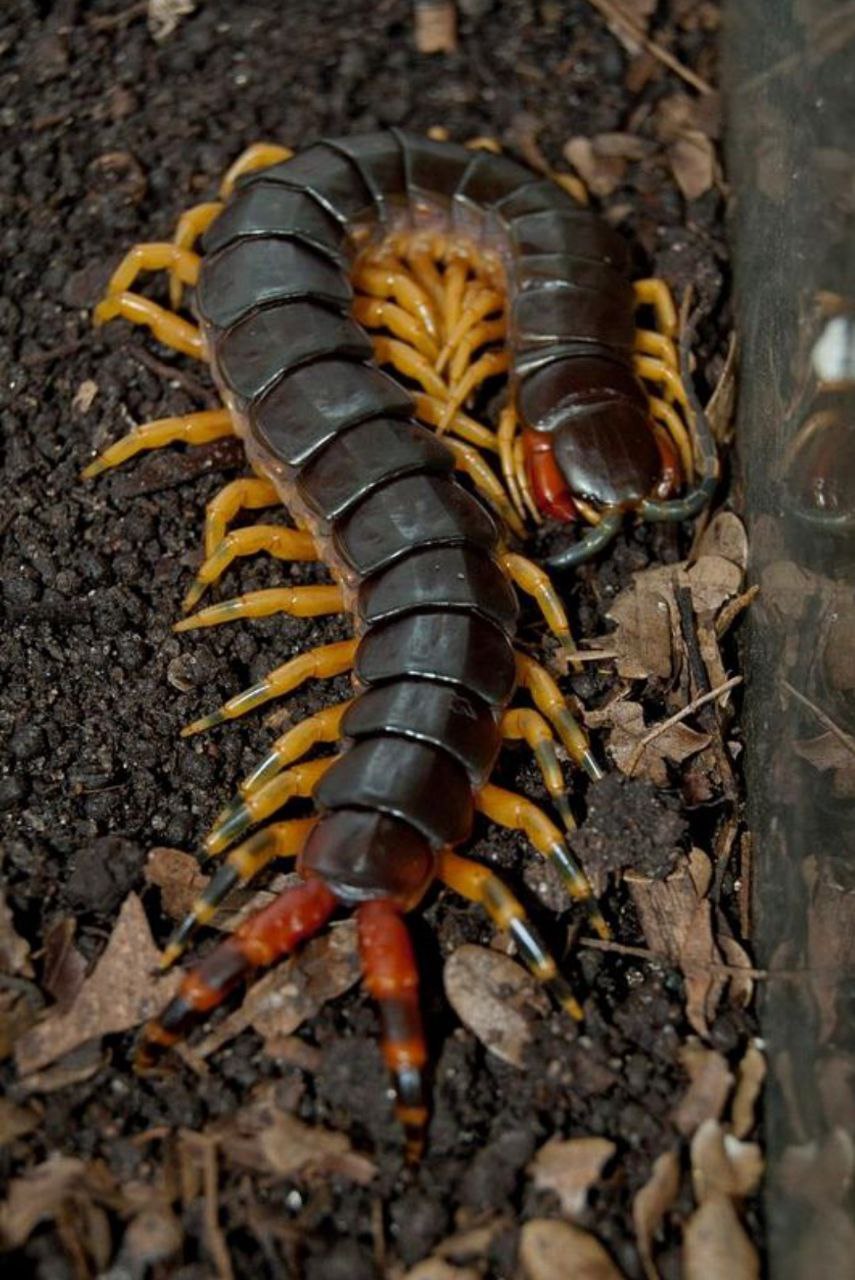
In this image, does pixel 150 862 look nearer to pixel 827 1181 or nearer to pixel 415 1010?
Result: pixel 415 1010

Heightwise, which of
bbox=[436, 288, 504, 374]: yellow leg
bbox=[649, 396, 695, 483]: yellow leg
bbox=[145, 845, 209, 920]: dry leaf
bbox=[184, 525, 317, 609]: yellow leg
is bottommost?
bbox=[649, 396, 695, 483]: yellow leg

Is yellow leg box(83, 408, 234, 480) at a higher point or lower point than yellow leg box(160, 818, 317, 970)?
higher

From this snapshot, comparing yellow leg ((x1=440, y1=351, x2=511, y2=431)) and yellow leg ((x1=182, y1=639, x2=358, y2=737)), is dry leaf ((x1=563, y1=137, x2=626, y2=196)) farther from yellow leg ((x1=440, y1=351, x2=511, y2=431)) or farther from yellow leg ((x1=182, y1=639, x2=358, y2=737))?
yellow leg ((x1=182, y1=639, x2=358, y2=737))

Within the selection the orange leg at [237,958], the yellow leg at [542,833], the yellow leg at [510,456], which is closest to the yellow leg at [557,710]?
the yellow leg at [542,833]

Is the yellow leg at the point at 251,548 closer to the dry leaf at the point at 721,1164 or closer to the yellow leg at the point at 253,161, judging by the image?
the yellow leg at the point at 253,161

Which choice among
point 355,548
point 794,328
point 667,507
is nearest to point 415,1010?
point 355,548

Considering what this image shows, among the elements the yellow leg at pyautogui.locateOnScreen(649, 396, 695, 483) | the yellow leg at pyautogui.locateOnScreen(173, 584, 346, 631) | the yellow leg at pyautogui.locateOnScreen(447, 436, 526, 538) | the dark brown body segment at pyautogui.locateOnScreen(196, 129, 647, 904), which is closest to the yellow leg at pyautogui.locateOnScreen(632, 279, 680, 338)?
the dark brown body segment at pyautogui.locateOnScreen(196, 129, 647, 904)
